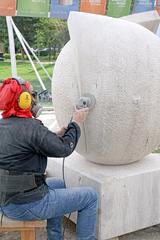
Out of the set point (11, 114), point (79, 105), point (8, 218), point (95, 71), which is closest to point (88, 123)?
point (79, 105)

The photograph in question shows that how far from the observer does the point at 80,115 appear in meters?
3.41

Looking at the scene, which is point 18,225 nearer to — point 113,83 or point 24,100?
point 24,100

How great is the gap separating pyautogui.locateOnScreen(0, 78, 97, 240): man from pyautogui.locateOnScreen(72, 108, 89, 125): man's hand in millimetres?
187

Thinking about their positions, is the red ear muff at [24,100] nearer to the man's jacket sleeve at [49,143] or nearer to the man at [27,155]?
the man at [27,155]

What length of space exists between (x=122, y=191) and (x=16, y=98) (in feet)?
4.63

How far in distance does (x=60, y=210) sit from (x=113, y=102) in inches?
39.9

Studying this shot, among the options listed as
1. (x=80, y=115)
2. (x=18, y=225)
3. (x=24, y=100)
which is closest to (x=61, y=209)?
(x=18, y=225)

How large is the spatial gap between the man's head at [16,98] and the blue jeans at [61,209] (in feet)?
2.18

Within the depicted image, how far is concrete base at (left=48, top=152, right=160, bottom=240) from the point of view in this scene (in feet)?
12.0

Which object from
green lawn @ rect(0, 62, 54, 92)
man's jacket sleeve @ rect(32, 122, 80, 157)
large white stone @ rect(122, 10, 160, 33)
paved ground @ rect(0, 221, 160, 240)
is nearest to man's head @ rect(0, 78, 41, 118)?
man's jacket sleeve @ rect(32, 122, 80, 157)

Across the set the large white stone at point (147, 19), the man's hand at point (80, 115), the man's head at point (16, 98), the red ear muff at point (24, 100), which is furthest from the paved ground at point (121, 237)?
the large white stone at point (147, 19)

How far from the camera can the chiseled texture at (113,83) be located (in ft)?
11.4

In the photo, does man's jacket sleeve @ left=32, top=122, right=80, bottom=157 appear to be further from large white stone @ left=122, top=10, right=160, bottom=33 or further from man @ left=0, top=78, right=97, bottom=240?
large white stone @ left=122, top=10, right=160, bottom=33

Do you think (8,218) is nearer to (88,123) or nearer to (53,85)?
(88,123)
